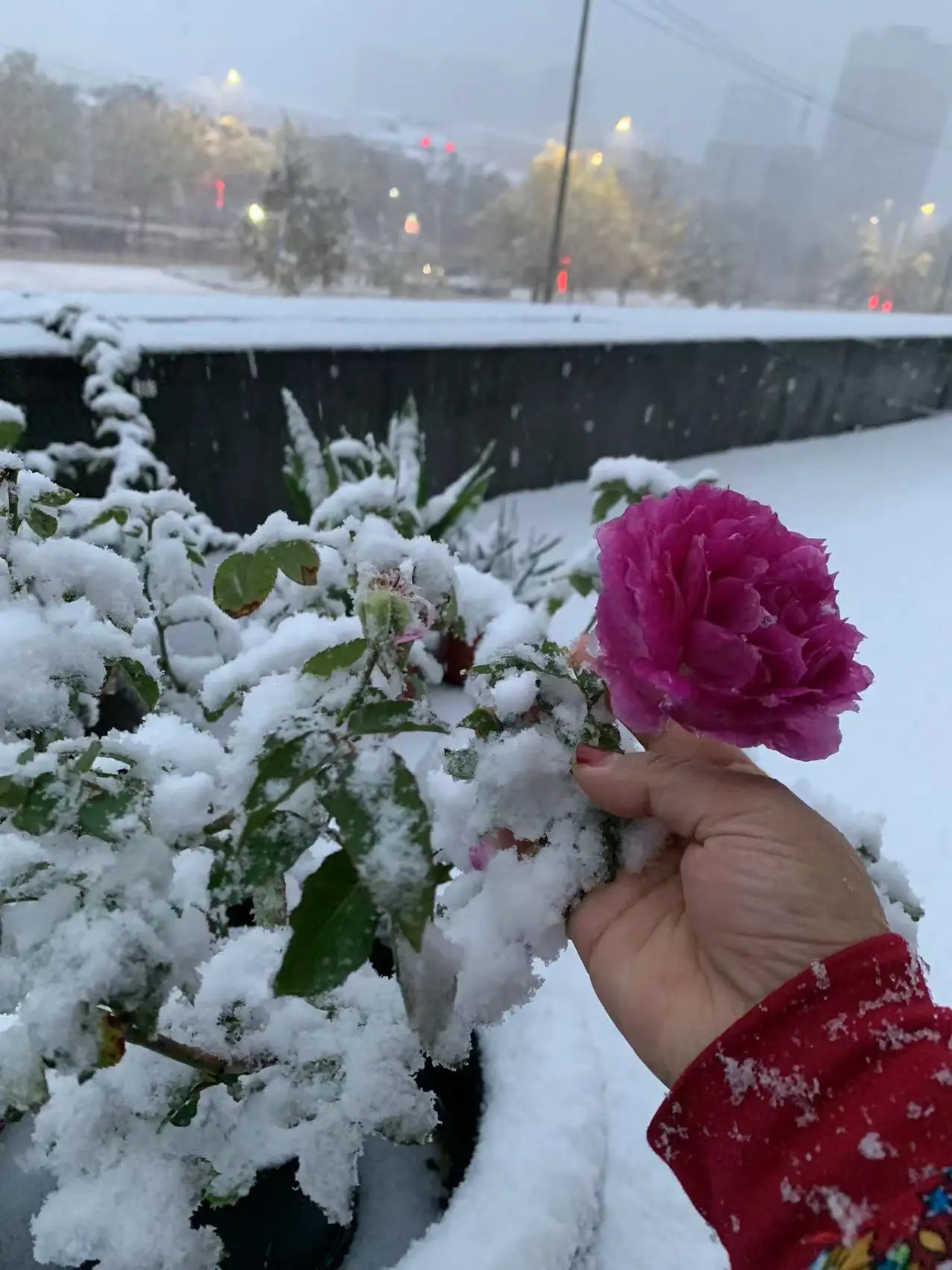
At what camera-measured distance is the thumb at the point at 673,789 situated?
483mm

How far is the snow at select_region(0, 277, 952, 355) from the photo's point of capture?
240 centimetres

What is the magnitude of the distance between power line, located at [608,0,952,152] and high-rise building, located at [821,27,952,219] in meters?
0.03

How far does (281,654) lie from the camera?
56 cm

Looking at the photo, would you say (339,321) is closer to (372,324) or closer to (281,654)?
(372,324)

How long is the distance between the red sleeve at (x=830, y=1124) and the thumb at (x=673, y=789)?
0.10 metres

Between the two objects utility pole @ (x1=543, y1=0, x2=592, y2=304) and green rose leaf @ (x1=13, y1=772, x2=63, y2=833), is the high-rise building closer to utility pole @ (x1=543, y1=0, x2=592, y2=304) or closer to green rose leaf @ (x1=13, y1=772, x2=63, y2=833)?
utility pole @ (x1=543, y1=0, x2=592, y2=304)

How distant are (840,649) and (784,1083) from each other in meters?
0.25

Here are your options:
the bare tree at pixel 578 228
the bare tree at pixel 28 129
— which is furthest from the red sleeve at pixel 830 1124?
the bare tree at pixel 578 228

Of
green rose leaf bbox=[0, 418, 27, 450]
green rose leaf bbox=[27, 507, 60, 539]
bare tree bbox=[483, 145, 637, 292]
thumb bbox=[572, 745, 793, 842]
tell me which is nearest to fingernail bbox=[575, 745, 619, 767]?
thumb bbox=[572, 745, 793, 842]

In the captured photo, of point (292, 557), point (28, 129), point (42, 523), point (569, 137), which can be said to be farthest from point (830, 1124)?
point (569, 137)

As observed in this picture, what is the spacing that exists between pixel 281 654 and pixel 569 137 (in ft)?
33.1

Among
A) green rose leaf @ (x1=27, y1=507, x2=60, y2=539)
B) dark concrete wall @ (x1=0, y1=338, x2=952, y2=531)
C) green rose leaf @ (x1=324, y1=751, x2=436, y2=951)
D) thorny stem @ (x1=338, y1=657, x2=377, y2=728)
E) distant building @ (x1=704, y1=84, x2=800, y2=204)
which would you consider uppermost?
distant building @ (x1=704, y1=84, x2=800, y2=204)

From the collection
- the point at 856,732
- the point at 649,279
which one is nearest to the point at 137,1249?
the point at 856,732

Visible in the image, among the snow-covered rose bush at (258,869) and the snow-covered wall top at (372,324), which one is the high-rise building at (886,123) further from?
the snow-covered rose bush at (258,869)
